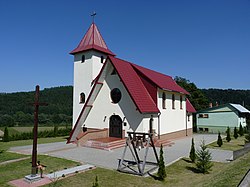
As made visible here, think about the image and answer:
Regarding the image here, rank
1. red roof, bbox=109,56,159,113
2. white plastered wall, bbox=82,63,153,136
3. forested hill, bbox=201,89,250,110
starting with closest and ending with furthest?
red roof, bbox=109,56,159,113
white plastered wall, bbox=82,63,153,136
forested hill, bbox=201,89,250,110

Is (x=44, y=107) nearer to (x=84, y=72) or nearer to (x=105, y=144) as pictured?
(x=84, y=72)

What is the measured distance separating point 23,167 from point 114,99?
Answer: 10545 millimetres

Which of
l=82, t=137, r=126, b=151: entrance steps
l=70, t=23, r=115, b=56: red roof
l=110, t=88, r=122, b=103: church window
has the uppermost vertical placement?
l=70, t=23, r=115, b=56: red roof

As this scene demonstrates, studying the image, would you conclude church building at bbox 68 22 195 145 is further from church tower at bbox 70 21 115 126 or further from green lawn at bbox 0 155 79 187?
green lawn at bbox 0 155 79 187

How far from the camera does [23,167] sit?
12.4m

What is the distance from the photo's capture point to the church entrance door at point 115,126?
20.8m

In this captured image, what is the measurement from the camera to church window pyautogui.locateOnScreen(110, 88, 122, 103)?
20.8 metres

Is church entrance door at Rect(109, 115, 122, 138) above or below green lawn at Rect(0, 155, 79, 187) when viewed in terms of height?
above

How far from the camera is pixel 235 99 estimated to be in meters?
104

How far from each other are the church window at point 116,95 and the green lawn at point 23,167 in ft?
27.4

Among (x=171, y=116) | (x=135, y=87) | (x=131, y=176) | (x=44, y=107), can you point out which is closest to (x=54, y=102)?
(x=44, y=107)

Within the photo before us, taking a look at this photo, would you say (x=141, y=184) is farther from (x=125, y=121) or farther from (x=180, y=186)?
(x=125, y=121)

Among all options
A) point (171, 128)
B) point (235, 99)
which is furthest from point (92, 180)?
point (235, 99)

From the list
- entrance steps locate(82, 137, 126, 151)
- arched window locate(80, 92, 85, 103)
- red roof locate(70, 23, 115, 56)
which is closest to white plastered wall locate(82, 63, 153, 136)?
entrance steps locate(82, 137, 126, 151)
